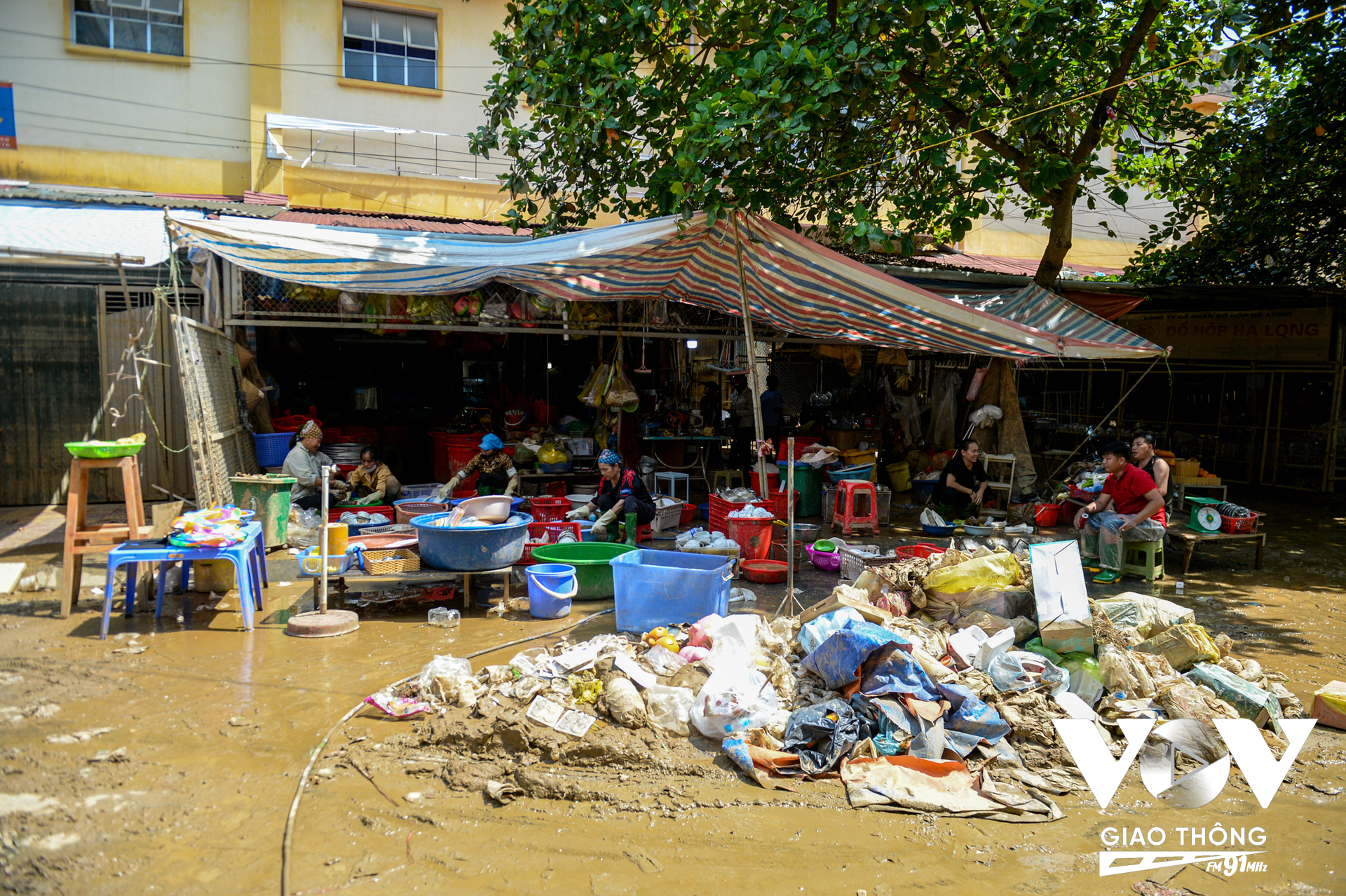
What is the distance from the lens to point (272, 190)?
12.6m

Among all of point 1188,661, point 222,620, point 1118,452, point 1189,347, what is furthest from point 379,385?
point 1189,347

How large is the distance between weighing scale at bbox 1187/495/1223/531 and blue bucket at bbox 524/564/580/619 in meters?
6.88

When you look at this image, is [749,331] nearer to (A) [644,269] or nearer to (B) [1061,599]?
(A) [644,269]

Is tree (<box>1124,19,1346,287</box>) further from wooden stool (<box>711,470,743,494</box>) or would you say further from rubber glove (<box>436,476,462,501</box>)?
rubber glove (<box>436,476,462,501</box>)

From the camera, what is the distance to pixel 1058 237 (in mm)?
11336

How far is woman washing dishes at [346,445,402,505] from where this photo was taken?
9.57 metres

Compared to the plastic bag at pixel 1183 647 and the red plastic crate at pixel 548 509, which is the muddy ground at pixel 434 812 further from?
the red plastic crate at pixel 548 509

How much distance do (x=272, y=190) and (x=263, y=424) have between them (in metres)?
4.48

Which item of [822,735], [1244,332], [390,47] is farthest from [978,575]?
[1244,332]

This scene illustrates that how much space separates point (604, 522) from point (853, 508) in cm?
371

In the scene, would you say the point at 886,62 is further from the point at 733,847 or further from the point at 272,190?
the point at 272,190

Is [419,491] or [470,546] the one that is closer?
[470,546]

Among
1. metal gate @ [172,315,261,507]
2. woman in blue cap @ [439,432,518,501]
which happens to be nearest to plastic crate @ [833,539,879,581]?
woman in blue cap @ [439,432,518,501]

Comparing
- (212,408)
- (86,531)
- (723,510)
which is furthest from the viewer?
(723,510)
